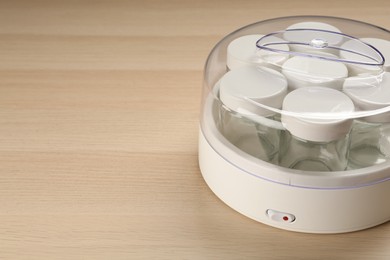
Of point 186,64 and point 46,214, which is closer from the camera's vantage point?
point 46,214

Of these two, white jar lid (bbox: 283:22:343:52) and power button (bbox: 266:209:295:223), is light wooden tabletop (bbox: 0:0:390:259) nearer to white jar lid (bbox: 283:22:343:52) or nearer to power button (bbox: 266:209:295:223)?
power button (bbox: 266:209:295:223)

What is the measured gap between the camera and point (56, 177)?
763 millimetres

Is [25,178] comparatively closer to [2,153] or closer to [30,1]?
[2,153]

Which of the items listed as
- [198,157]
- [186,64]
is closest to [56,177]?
[198,157]

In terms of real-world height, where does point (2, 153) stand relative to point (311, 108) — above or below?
below

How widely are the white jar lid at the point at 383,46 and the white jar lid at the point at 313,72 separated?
48 mm

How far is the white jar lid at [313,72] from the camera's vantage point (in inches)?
27.5

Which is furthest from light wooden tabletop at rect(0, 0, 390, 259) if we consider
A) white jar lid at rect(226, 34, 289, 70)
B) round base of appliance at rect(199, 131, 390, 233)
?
white jar lid at rect(226, 34, 289, 70)

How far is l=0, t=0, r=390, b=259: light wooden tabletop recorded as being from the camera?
689mm

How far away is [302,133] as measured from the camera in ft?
2.15

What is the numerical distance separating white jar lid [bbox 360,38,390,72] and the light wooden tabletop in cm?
16

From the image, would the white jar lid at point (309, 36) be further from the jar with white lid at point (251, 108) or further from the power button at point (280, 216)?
the power button at point (280, 216)

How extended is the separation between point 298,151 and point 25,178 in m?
0.28

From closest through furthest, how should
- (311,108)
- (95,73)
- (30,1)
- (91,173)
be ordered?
(311,108) < (91,173) < (95,73) < (30,1)
